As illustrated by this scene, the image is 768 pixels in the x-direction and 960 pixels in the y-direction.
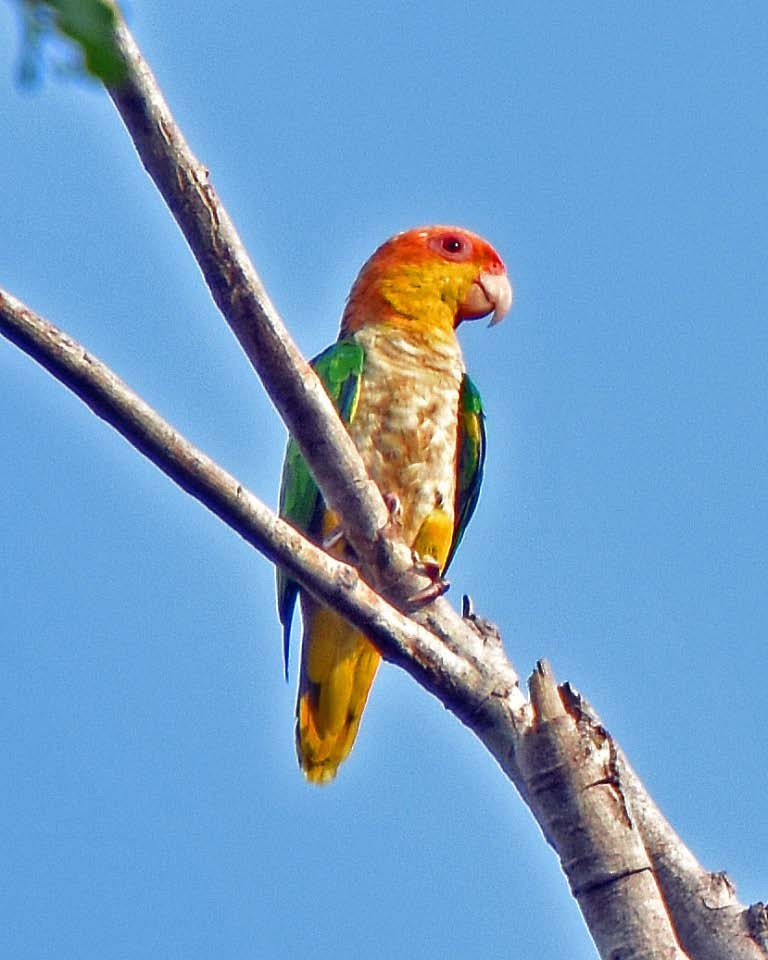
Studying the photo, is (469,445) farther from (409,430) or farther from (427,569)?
(427,569)

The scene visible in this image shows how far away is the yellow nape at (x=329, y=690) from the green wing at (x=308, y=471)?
126 mm

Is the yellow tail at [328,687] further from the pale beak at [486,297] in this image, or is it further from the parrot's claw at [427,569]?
the parrot's claw at [427,569]

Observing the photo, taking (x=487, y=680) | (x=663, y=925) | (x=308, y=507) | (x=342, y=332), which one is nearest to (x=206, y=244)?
(x=487, y=680)

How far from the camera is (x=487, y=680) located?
10.4ft

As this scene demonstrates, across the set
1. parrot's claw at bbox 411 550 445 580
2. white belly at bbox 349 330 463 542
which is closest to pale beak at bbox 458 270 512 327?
white belly at bbox 349 330 463 542

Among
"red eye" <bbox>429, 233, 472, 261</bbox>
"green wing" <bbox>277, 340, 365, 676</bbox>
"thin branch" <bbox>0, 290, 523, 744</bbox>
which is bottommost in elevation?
"thin branch" <bbox>0, 290, 523, 744</bbox>

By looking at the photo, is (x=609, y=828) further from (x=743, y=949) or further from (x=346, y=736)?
(x=346, y=736)

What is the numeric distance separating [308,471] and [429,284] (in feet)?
4.82

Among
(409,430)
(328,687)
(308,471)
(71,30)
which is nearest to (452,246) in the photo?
(409,430)

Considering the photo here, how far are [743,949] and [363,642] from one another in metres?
2.96

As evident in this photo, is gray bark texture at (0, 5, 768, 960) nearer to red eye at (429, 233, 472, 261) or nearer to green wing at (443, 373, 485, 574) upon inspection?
green wing at (443, 373, 485, 574)

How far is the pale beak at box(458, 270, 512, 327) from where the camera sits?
6.87m

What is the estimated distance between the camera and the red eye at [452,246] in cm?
689

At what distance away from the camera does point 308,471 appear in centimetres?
572
